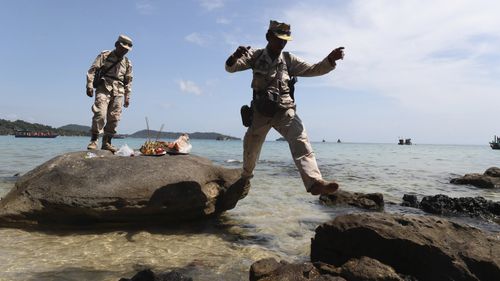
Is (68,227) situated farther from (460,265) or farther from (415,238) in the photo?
(460,265)

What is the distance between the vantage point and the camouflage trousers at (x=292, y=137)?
6.15m

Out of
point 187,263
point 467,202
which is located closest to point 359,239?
point 187,263

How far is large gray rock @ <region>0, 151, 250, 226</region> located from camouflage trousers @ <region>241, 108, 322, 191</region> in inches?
52.3

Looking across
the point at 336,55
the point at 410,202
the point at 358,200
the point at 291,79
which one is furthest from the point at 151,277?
the point at 410,202

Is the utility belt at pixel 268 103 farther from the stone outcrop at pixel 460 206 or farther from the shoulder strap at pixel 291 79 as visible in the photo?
the stone outcrop at pixel 460 206

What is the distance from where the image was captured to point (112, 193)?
631cm

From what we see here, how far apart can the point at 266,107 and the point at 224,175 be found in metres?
2.05

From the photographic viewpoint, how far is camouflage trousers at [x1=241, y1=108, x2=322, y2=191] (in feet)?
20.2

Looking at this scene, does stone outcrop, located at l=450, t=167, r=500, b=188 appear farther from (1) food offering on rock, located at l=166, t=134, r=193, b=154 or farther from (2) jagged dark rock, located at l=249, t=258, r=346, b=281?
(2) jagged dark rock, located at l=249, t=258, r=346, b=281

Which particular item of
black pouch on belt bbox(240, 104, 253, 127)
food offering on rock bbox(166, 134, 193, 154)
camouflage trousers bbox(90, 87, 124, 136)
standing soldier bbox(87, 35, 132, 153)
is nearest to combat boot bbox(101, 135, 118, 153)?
standing soldier bbox(87, 35, 132, 153)

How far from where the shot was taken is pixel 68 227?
6461mm

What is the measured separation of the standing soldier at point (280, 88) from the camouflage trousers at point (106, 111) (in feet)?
13.5

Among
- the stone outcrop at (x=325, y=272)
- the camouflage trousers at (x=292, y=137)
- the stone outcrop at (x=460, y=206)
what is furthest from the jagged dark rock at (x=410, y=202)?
the stone outcrop at (x=325, y=272)

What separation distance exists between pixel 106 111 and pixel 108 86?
1.91ft
